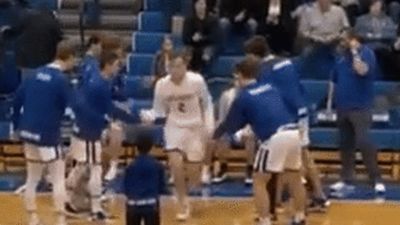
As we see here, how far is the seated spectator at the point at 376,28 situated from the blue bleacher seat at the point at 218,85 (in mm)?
1933

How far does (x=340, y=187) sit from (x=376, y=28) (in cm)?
281

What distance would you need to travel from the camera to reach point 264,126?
44.5 ft

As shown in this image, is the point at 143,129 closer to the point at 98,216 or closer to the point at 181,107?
the point at 181,107

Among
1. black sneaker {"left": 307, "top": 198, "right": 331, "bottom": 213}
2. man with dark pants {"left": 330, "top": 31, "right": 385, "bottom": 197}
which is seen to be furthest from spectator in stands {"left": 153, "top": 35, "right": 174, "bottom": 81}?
black sneaker {"left": 307, "top": 198, "right": 331, "bottom": 213}

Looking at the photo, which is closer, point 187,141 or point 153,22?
point 187,141

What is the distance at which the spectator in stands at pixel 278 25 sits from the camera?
19.0 m

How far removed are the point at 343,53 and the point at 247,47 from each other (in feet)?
9.89

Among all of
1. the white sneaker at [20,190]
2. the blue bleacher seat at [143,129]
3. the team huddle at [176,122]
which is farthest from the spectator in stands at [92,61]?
the white sneaker at [20,190]

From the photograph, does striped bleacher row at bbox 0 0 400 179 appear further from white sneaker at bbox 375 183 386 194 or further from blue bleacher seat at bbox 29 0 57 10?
blue bleacher seat at bbox 29 0 57 10

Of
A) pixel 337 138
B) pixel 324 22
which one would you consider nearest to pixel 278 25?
pixel 324 22

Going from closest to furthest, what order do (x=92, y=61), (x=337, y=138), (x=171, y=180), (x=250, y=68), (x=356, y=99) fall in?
1. (x=250, y=68)
2. (x=92, y=61)
3. (x=171, y=180)
4. (x=356, y=99)
5. (x=337, y=138)

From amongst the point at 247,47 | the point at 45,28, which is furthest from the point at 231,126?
the point at 45,28

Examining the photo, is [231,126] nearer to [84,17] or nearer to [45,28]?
[45,28]

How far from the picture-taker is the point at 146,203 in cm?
1230
